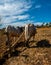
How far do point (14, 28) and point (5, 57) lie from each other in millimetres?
2415

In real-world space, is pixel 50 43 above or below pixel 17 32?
below

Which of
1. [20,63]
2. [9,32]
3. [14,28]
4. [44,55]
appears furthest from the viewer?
[14,28]

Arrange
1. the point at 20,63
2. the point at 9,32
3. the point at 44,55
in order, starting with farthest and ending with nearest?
the point at 9,32, the point at 44,55, the point at 20,63

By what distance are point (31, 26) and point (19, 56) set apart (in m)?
2.57

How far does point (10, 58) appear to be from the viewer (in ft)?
34.1

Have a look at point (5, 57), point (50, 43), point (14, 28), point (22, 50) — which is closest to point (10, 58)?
point (5, 57)

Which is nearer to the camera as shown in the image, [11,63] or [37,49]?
[11,63]

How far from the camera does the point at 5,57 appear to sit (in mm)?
10602

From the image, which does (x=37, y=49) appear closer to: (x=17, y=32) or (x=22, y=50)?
(x=22, y=50)

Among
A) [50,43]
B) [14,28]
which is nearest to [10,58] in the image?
[14,28]

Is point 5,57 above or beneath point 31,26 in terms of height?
beneath

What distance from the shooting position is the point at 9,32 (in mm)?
11516

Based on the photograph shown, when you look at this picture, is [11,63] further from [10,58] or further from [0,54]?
[0,54]

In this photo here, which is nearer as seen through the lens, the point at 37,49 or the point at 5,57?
the point at 5,57
